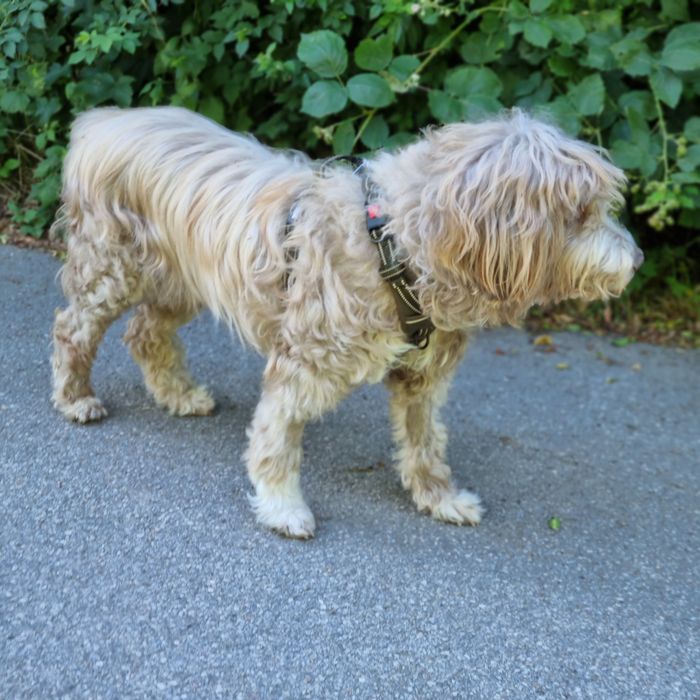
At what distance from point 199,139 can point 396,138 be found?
2065mm

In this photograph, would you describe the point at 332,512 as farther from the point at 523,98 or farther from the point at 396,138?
the point at 523,98

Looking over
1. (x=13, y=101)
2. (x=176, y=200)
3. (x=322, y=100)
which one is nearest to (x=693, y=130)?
(x=322, y=100)

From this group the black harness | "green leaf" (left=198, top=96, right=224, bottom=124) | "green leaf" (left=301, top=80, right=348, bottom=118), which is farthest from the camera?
"green leaf" (left=198, top=96, right=224, bottom=124)

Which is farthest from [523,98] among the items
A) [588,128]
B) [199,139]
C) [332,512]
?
[332,512]

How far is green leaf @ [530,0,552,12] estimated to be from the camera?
16.5 ft

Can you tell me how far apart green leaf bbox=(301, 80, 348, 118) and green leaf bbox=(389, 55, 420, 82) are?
39 centimetres

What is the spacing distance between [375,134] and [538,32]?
3.64 ft

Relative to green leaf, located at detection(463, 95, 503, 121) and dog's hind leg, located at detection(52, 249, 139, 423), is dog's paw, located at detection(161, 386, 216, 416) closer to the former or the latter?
dog's hind leg, located at detection(52, 249, 139, 423)

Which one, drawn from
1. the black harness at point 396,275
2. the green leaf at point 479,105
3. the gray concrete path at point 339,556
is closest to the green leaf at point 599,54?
the green leaf at point 479,105

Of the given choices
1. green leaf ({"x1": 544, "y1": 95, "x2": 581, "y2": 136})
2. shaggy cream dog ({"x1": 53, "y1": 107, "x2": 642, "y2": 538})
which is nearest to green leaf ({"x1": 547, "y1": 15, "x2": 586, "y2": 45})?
green leaf ({"x1": 544, "y1": 95, "x2": 581, "y2": 136})

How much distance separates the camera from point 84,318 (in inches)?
158

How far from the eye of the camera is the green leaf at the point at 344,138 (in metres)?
5.41

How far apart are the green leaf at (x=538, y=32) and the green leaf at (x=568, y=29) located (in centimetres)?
7

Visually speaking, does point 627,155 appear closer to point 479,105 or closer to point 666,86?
point 666,86
